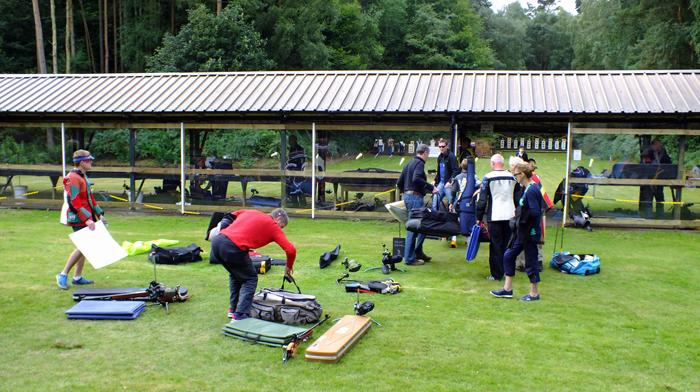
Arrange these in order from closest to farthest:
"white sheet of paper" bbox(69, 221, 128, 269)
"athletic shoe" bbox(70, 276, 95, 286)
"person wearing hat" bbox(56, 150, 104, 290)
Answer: "white sheet of paper" bbox(69, 221, 128, 269)
"person wearing hat" bbox(56, 150, 104, 290)
"athletic shoe" bbox(70, 276, 95, 286)

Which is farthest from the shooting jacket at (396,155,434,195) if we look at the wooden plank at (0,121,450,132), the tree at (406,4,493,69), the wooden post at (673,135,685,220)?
the tree at (406,4,493,69)

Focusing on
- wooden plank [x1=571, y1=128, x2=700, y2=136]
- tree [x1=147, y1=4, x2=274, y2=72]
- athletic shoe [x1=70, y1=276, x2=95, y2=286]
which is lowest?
athletic shoe [x1=70, y1=276, x2=95, y2=286]

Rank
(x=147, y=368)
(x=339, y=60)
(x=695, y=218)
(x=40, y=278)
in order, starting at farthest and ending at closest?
(x=339, y=60), (x=695, y=218), (x=40, y=278), (x=147, y=368)

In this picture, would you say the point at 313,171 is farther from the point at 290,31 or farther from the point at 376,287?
the point at 290,31

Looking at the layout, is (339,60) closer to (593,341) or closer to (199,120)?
(199,120)

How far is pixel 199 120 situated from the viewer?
45.8 feet

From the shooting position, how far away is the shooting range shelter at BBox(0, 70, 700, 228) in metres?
12.1

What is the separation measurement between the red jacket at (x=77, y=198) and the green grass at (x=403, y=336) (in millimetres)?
1012

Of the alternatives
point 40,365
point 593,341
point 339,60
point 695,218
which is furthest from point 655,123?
point 339,60

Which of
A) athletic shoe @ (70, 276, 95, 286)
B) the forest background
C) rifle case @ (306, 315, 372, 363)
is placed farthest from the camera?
the forest background

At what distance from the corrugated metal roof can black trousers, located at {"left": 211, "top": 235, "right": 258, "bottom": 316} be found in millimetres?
7537

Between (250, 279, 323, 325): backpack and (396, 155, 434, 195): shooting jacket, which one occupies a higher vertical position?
(396, 155, 434, 195): shooting jacket

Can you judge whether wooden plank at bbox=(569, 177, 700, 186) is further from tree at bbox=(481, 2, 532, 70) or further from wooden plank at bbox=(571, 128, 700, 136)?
tree at bbox=(481, 2, 532, 70)

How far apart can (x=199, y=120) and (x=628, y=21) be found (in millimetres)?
22294
